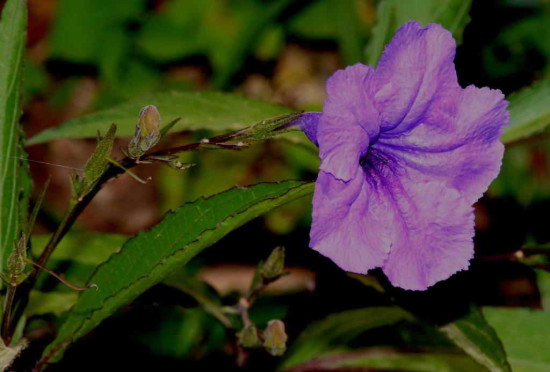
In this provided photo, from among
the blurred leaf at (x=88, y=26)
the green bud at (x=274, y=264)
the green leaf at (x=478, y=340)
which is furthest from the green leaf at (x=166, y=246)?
the blurred leaf at (x=88, y=26)

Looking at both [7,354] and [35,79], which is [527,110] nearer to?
[7,354]

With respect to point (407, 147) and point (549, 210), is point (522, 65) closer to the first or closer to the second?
point (549, 210)

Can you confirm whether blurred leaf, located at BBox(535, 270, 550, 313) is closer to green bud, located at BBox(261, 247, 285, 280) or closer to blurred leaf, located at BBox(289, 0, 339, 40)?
green bud, located at BBox(261, 247, 285, 280)

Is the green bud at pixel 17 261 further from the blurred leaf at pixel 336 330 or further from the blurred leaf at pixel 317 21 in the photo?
the blurred leaf at pixel 317 21

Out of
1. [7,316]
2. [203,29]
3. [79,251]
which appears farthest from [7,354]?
[203,29]

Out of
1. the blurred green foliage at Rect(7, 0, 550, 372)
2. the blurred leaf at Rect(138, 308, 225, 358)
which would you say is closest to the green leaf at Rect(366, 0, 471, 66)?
the blurred green foliage at Rect(7, 0, 550, 372)
